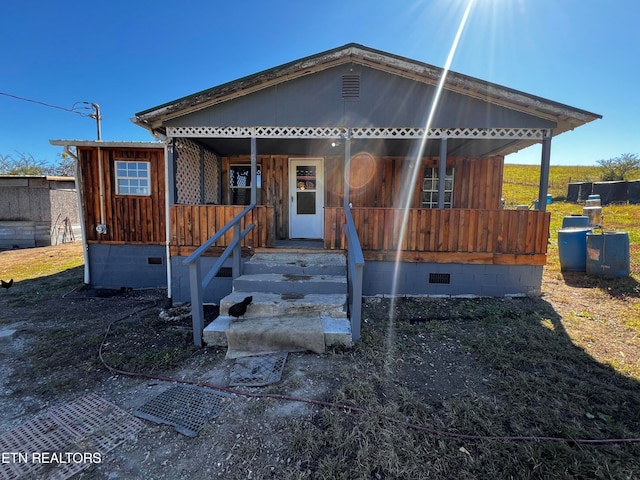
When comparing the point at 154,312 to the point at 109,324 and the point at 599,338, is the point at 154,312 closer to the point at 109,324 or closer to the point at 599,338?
the point at 109,324

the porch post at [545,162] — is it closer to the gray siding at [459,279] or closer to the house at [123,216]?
the gray siding at [459,279]

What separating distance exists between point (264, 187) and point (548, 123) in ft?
20.0

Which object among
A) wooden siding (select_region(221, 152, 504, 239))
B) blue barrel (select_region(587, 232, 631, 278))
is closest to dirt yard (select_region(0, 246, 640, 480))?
blue barrel (select_region(587, 232, 631, 278))

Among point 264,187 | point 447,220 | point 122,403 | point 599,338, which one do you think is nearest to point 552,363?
point 599,338

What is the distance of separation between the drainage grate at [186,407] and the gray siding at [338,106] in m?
4.55

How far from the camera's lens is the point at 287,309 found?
3.81 metres

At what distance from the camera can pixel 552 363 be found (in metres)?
3.15

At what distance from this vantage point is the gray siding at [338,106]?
5398 mm

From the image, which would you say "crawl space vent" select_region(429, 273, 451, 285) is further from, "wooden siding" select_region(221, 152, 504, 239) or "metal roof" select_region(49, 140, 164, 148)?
"metal roof" select_region(49, 140, 164, 148)

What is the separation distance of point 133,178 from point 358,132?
5186 mm

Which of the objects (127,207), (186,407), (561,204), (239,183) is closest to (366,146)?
(239,183)

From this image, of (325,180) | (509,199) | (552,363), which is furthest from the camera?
(509,199)

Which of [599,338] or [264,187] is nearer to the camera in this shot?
[599,338]

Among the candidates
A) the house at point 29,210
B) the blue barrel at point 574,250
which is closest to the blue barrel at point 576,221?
the blue barrel at point 574,250
